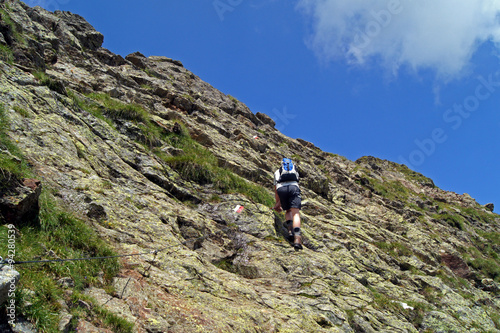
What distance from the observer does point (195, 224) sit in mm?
9883

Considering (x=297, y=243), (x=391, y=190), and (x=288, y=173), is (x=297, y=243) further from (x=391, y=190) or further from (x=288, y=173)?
(x=391, y=190)

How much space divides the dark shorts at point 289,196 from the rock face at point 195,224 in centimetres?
77

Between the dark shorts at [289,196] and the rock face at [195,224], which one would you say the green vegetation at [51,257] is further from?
the dark shorts at [289,196]

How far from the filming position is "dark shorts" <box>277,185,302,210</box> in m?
12.2

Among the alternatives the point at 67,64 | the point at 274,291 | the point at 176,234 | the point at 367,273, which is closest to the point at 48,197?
the point at 176,234

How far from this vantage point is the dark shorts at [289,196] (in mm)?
12195

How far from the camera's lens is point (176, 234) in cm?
876

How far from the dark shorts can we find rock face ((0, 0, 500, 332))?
775mm

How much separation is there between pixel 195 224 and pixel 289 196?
163 inches

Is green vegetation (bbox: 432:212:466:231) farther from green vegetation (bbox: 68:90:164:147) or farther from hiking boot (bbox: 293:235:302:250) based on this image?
green vegetation (bbox: 68:90:164:147)

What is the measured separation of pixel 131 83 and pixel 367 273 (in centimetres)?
1815

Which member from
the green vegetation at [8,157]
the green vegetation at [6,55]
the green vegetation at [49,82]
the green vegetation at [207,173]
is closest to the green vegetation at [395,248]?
the green vegetation at [207,173]

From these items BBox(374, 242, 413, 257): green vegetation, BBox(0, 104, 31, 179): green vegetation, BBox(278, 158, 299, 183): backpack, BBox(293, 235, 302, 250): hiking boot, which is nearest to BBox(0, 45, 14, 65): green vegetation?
BBox(0, 104, 31, 179): green vegetation

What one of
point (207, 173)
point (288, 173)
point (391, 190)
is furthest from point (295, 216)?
point (391, 190)
